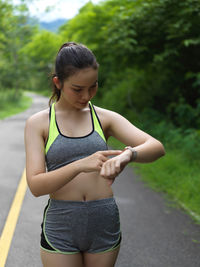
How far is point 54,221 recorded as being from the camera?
198cm

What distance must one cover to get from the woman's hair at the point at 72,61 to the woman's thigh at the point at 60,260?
33.8 inches

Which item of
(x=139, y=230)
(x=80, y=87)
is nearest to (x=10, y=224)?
(x=139, y=230)

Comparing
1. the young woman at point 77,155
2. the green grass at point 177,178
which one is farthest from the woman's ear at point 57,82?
the green grass at point 177,178

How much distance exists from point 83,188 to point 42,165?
25cm

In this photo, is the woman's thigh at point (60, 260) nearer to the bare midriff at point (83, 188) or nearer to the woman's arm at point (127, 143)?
the bare midriff at point (83, 188)

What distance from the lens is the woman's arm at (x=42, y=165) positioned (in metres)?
1.65

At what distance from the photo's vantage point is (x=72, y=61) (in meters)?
1.85

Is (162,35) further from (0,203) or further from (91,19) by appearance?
(0,203)

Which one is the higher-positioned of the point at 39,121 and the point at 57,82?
the point at 57,82

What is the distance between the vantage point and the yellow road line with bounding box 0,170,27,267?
4066 millimetres

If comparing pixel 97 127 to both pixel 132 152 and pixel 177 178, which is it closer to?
pixel 132 152

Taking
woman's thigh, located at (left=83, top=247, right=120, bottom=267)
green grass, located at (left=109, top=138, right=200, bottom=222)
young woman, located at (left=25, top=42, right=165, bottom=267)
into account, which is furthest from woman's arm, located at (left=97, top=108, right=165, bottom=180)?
green grass, located at (left=109, top=138, right=200, bottom=222)

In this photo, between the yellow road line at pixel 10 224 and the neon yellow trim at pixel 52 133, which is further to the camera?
the yellow road line at pixel 10 224

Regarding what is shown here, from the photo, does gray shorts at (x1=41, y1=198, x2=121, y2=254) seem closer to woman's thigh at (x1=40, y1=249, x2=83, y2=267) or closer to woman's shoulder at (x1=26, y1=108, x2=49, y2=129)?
woman's thigh at (x1=40, y1=249, x2=83, y2=267)
